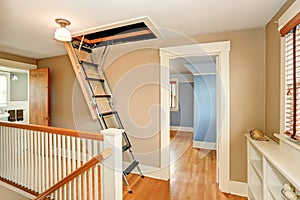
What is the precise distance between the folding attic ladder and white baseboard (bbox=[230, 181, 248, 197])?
55.4 inches

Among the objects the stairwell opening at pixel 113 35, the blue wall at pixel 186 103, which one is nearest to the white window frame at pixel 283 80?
the stairwell opening at pixel 113 35

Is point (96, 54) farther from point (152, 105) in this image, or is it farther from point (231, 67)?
point (231, 67)

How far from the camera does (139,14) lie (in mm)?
1904

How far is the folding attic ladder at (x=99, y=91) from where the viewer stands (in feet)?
8.31

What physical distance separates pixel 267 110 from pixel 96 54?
116 inches

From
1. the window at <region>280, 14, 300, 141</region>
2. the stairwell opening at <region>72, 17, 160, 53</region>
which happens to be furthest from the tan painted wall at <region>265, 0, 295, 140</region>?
the stairwell opening at <region>72, 17, 160, 53</region>

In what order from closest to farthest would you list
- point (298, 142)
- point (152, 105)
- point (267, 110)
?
point (298, 142)
point (267, 110)
point (152, 105)

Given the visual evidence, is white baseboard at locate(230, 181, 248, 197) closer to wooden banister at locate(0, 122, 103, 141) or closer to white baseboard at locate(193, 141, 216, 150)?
wooden banister at locate(0, 122, 103, 141)

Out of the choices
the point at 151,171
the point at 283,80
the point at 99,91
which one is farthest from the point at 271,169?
the point at 99,91

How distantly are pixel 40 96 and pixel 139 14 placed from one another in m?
3.21

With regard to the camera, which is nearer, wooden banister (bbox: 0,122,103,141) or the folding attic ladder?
wooden banister (bbox: 0,122,103,141)

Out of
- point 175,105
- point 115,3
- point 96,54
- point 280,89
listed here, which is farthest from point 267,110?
point 175,105

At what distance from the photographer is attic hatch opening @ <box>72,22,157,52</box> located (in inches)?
98.7

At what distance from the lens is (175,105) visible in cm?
709
